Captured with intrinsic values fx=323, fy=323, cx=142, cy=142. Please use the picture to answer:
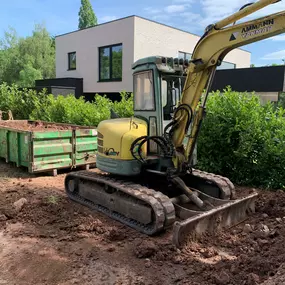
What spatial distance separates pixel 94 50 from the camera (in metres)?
19.5

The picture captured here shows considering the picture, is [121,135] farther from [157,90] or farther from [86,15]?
[86,15]

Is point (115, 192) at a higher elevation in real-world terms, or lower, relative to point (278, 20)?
lower

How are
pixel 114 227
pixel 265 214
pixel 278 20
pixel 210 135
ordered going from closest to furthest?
Result: pixel 278 20 < pixel 114 227 < pixel 265 214 < pixel 210 135

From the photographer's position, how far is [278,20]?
12.4ft

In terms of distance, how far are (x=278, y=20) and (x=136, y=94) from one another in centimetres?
250

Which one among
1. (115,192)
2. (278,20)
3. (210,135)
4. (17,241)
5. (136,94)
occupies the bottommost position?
(17,241)

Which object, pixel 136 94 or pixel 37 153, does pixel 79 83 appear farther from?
pixel 136 94

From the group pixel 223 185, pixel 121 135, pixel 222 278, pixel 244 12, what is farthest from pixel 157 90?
pixel 222 278

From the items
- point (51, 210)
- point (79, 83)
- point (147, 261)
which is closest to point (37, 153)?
point (51, 210)

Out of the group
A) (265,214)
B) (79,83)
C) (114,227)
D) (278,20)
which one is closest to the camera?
(278,20)

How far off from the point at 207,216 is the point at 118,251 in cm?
131

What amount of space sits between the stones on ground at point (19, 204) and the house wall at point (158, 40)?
43.3 feet

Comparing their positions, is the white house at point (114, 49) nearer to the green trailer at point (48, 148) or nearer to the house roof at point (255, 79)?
the house roof at point (255, 79)

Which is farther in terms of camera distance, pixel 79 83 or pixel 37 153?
pixel 79 83
